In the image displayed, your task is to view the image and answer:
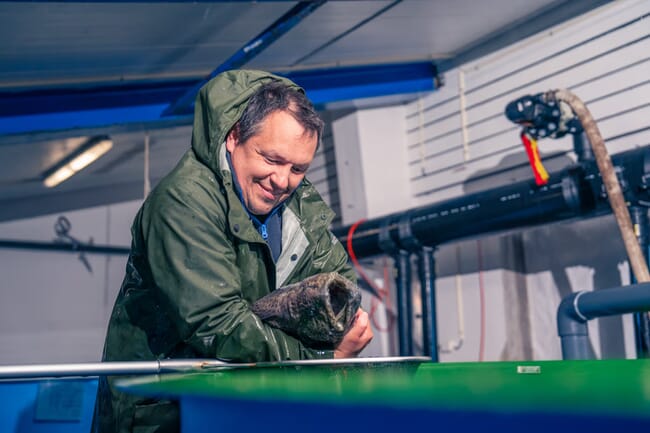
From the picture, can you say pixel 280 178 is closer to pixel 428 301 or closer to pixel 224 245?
pixel 224 245

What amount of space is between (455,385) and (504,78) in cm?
458

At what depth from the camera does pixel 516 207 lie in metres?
4.48

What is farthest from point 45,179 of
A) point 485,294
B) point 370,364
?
point 370,364

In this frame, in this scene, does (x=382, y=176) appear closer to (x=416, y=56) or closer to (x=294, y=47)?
(x=416, y=56)

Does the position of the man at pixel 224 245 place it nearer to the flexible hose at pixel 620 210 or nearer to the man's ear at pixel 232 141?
the man's ear at pixel 232 141

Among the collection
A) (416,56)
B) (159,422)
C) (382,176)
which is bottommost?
(159,422)

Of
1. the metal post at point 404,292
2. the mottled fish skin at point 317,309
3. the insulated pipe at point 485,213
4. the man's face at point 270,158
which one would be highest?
the insulated pipe at point 485,213

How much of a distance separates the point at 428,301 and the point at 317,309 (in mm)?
3287

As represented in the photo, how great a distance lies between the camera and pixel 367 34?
5066mm

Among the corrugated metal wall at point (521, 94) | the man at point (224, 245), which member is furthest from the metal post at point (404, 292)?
the man at point (224, 245)

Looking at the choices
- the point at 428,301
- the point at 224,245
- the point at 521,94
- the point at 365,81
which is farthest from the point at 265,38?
the point at 224,245

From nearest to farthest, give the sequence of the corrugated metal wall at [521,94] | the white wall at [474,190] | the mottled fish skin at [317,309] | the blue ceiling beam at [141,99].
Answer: the mottled fish skin at [317,309]
the corrugated metal wall at [521,94]
the white wall at [474,190]
the blue ceiling beam at [141,99]

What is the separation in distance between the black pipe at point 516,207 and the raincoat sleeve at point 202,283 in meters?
2.43

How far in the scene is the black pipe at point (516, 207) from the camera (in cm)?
399
